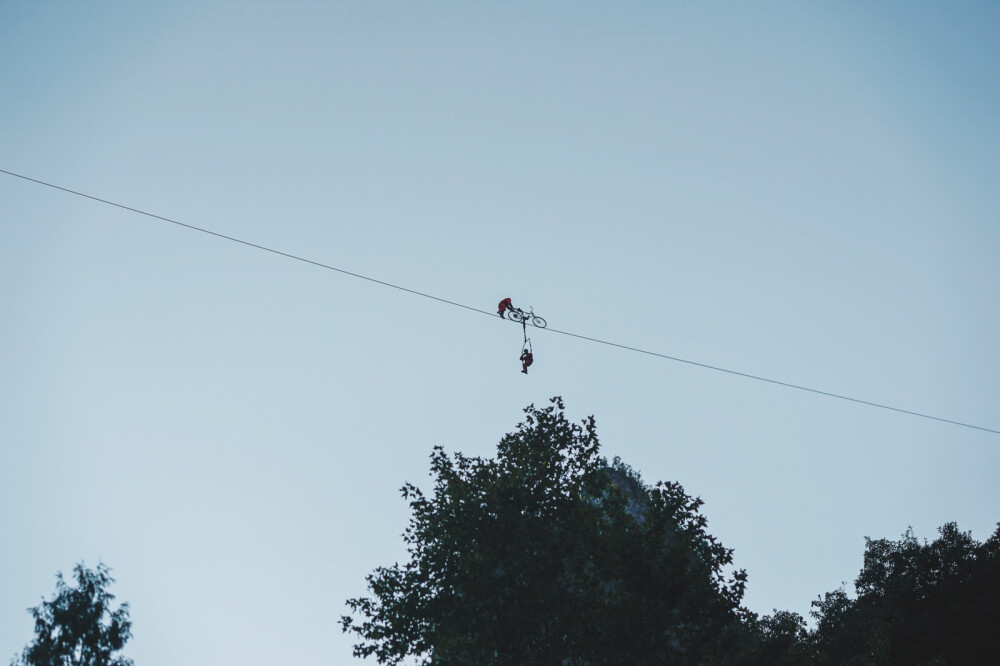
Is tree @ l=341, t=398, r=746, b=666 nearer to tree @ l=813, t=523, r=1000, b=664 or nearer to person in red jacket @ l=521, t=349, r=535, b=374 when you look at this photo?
person in red jacket @ l=521, t=349, r=535, b=374

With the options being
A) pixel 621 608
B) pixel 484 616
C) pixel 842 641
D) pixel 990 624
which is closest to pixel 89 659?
pixel 484 616

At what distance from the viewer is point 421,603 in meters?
22.9

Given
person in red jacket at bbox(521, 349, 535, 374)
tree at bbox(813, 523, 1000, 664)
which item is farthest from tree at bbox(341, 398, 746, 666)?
tree at bbox(813, 523, 1000, 664)

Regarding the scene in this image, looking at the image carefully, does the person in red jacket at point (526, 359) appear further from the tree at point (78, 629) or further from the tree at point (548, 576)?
the tree at point (78, 629)

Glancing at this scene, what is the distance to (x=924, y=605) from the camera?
47062 mm

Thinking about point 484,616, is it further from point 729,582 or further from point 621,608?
point 729,582

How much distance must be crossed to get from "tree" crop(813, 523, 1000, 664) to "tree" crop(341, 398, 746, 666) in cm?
2051

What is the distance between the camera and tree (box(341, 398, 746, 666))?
20.5m

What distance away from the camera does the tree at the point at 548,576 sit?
20.5 metres

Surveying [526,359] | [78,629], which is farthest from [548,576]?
[78,629]

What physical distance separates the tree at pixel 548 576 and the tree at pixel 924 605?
67.3ft

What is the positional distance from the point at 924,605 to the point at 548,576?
123ft

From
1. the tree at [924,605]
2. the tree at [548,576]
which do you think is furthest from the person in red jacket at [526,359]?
the tree at [924,605]

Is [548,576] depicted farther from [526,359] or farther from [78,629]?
[78,629]
